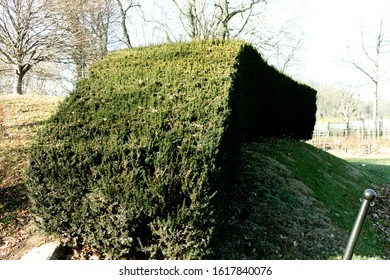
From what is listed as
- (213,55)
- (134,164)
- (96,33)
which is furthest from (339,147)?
(134,164)

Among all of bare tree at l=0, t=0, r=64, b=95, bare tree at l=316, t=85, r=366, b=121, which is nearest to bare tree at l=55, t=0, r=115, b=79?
bare tree at l=0, t=0, r=64, b=95

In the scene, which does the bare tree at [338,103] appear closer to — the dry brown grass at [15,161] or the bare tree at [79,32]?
the bare tree at [79,32]

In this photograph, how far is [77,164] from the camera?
376 cm

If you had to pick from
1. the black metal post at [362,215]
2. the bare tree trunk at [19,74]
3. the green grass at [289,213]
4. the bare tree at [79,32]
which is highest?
the bare tree at [79,32]

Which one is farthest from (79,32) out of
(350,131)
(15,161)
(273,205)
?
(350,131)

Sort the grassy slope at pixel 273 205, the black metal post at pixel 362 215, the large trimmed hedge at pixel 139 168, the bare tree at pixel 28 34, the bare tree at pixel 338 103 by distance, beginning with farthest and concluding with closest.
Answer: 1. the bare tree at pixel 338 103
2. the bare tree at pixel 28 34
3. the grassy slope at pixel 273 205
4. the large trimmed hedge at pixel 139 168
5. the black metal post at pixel 362 215

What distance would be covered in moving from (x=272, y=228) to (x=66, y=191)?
10.4 feet

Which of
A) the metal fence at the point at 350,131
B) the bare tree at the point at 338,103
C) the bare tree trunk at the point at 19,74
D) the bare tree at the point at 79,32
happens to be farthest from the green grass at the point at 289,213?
the bare tree at the point at 338,103

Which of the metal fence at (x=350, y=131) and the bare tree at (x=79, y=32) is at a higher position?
the bare tree at (x=79, y=32)

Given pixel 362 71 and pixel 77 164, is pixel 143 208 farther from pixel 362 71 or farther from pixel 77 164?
pixel 362 71

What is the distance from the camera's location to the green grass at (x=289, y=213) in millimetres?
4945

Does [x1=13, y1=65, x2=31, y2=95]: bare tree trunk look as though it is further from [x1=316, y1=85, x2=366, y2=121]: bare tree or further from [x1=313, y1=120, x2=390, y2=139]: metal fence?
[x1=316, y1=85, x2=366, y2=121]: bare tree

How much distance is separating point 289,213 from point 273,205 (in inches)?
12.4

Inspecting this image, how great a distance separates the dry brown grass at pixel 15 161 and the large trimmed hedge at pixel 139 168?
102 centimetres
